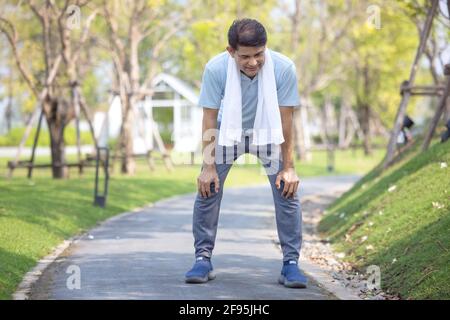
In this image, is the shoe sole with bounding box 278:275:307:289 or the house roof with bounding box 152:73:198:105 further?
the house roof with bounding box 152:73:198:105

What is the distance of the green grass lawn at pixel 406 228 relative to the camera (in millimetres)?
7164

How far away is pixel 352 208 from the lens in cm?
1302

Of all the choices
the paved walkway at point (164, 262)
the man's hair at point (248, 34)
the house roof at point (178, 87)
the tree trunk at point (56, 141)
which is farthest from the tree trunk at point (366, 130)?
the man's hair at point (248, 34)

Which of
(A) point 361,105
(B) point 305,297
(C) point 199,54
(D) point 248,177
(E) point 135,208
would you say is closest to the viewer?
(B) point 305,297

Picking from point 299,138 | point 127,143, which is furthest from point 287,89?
point 299,138

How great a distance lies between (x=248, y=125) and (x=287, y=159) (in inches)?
14.9

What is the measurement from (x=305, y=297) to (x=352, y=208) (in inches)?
249

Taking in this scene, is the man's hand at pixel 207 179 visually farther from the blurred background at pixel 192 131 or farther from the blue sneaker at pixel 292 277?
the blurred background at pixel 192 131

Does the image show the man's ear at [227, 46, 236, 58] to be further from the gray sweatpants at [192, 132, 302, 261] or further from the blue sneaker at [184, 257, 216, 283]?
the blue sneaker at [184, 257, 216, 283]

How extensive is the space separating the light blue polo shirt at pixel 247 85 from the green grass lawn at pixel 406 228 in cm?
159

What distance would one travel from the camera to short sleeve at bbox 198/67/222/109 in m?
7.01

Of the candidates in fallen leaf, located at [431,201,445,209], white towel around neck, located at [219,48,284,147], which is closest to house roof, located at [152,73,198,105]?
fallen leaf, located at [431,201,445,209]
